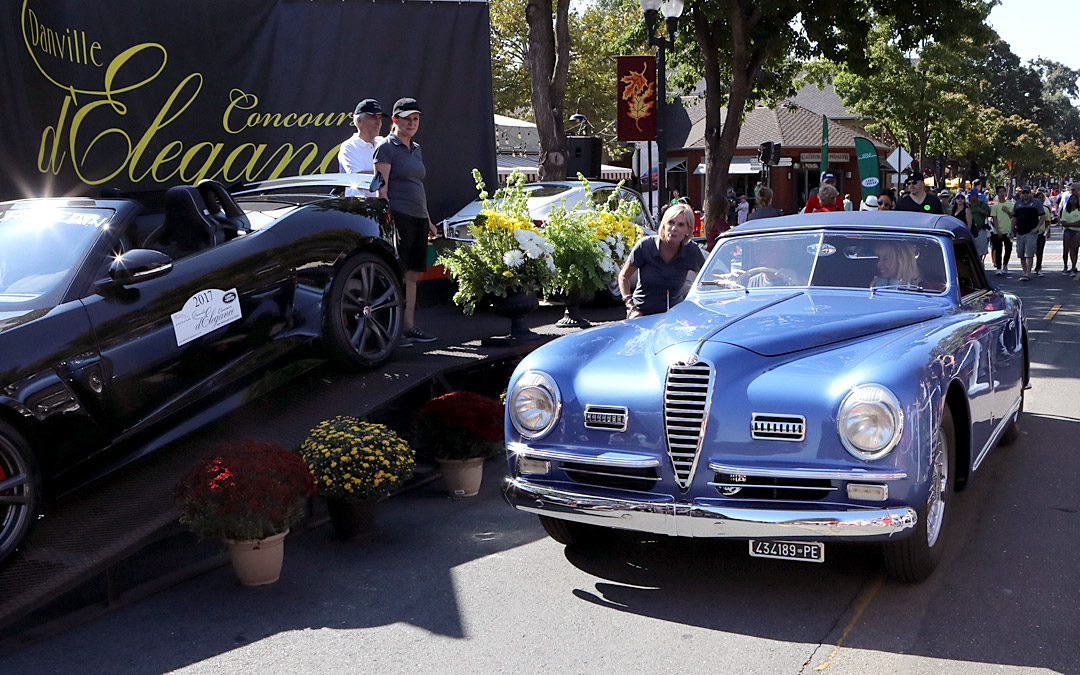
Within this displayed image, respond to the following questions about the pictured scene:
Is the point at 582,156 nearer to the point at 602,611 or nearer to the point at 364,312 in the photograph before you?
the point at 364,312

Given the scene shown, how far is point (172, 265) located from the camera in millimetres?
5531

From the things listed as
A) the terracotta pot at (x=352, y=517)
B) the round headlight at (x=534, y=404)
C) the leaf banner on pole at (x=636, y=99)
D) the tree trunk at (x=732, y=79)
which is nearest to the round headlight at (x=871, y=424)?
the round headlight at (x=534, y=404)

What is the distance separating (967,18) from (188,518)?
21.8 metres

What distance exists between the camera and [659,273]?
741 cm

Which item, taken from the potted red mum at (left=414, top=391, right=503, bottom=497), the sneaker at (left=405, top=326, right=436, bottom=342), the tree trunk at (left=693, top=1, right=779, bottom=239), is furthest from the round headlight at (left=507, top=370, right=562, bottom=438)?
the tree trunk at (left=693, top=1, right=779, bottom=239)

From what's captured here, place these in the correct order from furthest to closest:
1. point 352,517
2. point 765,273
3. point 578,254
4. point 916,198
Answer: point 916,198 → point 578,254 → point 765,273 → point 352,517

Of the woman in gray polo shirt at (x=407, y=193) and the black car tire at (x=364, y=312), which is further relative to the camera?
the woman in gray polo shirt at (x=407, y=193)

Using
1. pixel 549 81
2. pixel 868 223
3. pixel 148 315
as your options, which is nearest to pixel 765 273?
pixel 868 223

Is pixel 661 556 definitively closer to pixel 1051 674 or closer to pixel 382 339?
pixel 1051 674

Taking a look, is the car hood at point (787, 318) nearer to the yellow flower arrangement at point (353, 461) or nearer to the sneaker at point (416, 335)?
the yellow flower arrangement at point (353, 461)

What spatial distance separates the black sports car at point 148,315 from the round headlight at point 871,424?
10.9 ft

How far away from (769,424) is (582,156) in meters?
15.6

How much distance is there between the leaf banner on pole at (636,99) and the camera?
53.5 ft

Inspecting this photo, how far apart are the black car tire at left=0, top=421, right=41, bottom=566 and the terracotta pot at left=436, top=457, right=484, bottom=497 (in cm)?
255
